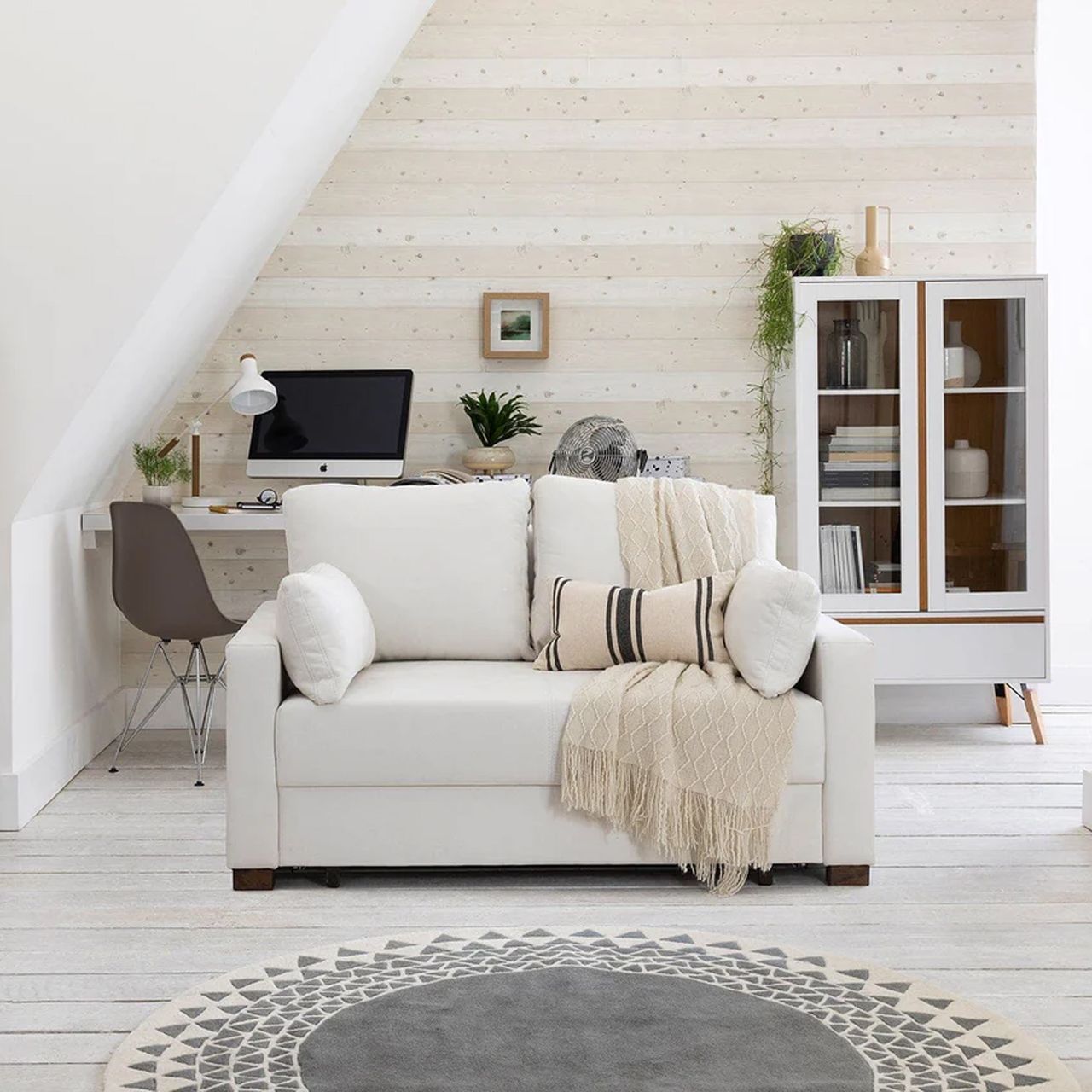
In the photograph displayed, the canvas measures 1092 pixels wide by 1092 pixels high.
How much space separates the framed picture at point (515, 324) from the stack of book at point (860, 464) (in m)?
1.04

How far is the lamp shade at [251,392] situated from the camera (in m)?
4.32

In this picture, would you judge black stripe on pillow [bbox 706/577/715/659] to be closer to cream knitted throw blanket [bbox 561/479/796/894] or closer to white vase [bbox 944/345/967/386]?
cream knitted throw blanket [bbox 561/479/796/894]

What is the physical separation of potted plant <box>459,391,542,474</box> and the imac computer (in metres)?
0.24

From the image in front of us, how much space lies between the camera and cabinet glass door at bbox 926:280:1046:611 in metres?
4.48

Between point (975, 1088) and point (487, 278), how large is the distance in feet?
11.1

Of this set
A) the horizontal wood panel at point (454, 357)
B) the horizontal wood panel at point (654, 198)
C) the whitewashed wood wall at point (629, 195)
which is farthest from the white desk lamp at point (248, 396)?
the horizontal wood panel at point (654, 198)

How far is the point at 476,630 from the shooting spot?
137 inches

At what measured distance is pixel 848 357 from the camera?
4520 mm

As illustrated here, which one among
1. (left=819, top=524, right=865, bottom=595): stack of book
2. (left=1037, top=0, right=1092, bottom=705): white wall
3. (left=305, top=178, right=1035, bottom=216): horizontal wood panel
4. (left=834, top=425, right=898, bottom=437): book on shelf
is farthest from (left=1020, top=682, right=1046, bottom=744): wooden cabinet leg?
(left=305, top=178, right=1035, bottom=216): horizontal wood panel

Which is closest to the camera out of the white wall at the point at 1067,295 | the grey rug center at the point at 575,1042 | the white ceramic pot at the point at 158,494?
the grey rug center at the point at 575,1042

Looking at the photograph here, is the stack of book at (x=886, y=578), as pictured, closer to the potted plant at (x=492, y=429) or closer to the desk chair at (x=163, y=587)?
the potted plant at (x=492, y=429)

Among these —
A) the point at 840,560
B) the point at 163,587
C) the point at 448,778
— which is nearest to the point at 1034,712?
the point at 840,560

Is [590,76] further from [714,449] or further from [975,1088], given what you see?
[975,1088]

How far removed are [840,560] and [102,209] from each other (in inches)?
101
